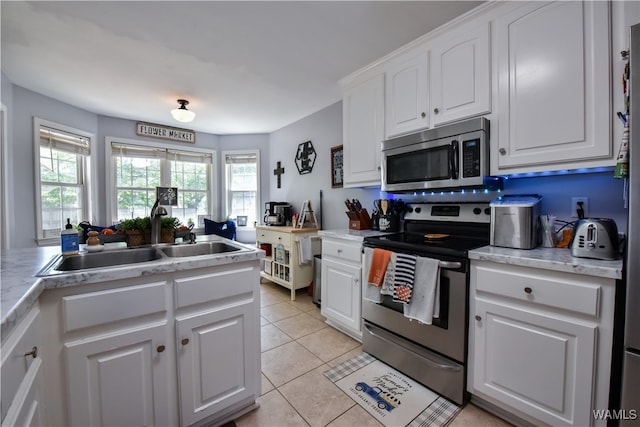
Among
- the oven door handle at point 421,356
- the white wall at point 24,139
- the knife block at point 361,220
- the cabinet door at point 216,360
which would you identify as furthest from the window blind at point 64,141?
the oven door handle at point 421,356

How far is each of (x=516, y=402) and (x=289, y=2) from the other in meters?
2.59

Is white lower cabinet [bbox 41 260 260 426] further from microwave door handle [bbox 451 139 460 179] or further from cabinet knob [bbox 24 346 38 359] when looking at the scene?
microwave door handle [bbox 451 139 460 179]

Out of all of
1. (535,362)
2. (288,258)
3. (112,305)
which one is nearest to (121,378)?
(112,305)

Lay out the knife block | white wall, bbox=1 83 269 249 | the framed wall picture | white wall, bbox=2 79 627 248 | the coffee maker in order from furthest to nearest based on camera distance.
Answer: the coffee maker, the framed wall picture, white wall, bbox=1 83 269 249, the knife block, white wall, bbox=2 79 627 248

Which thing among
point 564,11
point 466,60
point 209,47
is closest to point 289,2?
point 209,47

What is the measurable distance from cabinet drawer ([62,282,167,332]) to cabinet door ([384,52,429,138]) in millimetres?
1953

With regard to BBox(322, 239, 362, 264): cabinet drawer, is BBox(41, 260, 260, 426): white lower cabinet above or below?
below

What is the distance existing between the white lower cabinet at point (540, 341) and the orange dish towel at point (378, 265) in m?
0.52

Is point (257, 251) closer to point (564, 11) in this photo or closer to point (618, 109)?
point (618, 109)

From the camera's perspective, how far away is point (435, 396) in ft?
5.27

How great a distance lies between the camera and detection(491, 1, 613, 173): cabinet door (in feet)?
4.27

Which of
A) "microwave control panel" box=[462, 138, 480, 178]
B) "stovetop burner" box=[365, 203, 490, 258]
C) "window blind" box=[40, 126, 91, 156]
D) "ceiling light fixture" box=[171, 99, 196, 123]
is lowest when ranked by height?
"stovetop burner" box=[365, 203, 490, 258]

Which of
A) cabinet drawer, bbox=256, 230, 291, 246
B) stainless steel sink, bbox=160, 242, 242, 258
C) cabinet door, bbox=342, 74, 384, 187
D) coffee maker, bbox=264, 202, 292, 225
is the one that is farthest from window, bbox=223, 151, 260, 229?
stainless steel sink, bbox=160, 242, 242, 258

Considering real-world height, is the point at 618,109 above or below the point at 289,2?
below
